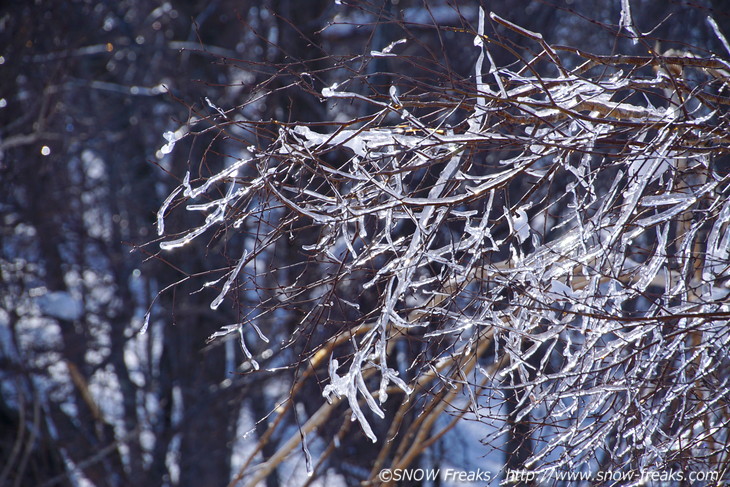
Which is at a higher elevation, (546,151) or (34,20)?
(34,20)

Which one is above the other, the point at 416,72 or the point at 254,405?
the point at 416,72

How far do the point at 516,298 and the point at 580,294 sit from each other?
28 centimetres

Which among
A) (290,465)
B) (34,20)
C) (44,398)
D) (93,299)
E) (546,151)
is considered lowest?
(290,465)

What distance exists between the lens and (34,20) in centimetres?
897

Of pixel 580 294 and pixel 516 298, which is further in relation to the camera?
pixel 516 298

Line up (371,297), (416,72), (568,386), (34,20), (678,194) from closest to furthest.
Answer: (678,194)
(568,386)
(371,297)
(416,72)
(34,20)

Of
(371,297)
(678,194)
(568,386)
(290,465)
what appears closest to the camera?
(678,194)

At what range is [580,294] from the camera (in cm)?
258

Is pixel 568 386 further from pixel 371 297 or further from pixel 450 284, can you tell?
pixel 371 297

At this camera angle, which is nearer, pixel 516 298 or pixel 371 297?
pixel 516 298

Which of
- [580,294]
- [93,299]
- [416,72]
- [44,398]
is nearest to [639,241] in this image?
[416,72]

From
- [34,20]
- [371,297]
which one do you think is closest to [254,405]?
[371,297]

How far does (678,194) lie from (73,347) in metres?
8.19

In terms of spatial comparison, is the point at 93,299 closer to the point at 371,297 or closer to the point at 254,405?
the point at 254,405
